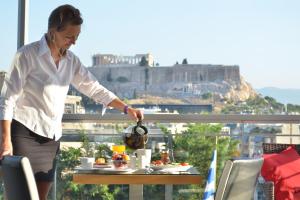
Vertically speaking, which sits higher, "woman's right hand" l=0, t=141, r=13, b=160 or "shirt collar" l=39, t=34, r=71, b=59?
"shirt collar" l=39, t=34, r=71, b=59

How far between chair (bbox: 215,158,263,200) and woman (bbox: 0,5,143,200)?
115cm

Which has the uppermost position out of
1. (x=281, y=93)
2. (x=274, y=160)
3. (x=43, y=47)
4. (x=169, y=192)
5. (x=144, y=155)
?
(x=43, y=47)

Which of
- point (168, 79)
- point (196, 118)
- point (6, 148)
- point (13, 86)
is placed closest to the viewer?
point (6, 148)

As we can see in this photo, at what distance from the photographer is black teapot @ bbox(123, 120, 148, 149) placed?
3.90m

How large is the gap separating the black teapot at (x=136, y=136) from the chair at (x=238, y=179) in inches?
46.5

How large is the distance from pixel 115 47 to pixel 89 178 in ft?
51.0

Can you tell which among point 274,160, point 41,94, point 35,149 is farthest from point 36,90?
point 274,160

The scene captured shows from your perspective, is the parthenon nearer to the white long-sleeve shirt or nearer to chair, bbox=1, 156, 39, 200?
the white long-sleeve shirt

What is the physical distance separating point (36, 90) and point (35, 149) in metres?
0.31

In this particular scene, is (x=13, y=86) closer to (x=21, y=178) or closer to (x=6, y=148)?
(x=6, y=148)

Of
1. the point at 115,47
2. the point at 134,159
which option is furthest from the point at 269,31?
the point at 134,159

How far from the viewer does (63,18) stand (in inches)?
134

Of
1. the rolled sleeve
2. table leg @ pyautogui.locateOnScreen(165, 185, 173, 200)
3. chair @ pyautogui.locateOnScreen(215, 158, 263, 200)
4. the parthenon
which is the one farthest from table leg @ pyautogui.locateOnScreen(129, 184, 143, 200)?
the parthenon

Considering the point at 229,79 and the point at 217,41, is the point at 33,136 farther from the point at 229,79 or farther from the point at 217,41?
the point at 217,41
